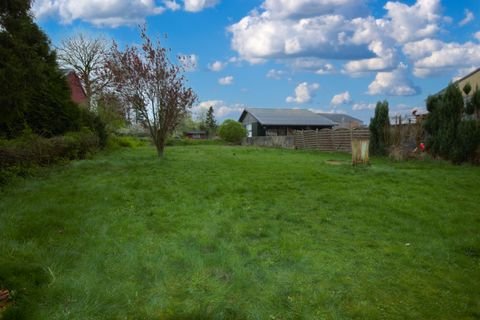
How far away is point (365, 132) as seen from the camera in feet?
56.1

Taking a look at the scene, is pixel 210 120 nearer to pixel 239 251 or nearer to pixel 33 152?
pixel 33 152

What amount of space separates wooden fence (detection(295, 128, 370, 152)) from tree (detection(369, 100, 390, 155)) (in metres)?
0.72

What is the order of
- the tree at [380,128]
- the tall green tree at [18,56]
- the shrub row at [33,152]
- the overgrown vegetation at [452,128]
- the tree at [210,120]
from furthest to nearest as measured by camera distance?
the tree at [210,120] < the tree at [380,128] < the overgrown vegetation at [452,128] < the shrub row at [33,152] < the tall green tree at [18,56]

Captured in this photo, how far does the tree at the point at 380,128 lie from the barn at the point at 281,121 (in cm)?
2540

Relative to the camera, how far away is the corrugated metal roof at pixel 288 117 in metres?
42.8

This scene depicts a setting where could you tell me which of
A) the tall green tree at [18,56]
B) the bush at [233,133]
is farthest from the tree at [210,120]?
the tall green tree at [18,56]

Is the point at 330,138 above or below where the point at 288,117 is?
below

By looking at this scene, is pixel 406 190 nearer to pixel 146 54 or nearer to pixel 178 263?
pixel 178 263

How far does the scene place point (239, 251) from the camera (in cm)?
406

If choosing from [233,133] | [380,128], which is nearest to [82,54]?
[233,133]

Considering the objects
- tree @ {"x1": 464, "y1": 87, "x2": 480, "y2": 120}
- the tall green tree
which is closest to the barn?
tree @ {"x1": 464, "y1": 87, "x2": 480, "y2": 120}

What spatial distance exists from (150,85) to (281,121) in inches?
1206

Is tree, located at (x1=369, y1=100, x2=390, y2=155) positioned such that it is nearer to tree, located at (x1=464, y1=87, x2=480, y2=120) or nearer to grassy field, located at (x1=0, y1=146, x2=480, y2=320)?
tree, located at (x1=464, y1=87, x2=480, y2=120)

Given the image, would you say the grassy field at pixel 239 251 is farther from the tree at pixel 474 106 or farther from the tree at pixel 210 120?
the tree at pixel 210 120
